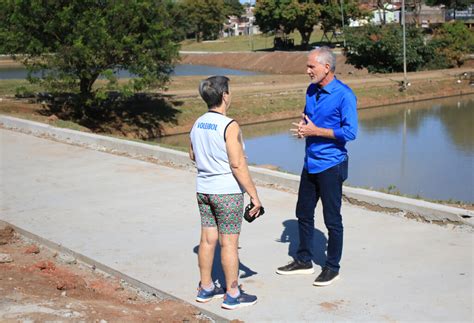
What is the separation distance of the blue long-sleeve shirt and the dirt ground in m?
1.49

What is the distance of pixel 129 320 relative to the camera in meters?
4.95

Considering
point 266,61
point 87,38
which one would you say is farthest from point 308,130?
point 266,61

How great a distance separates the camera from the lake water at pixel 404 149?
15.2 metres

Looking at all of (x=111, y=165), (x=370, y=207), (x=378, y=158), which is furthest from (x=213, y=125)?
(x=378, y=158)

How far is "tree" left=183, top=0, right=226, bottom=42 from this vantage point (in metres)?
88.6

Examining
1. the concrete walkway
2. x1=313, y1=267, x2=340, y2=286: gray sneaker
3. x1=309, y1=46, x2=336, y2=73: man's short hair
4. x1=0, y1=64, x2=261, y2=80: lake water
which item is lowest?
x1=0, y1=64, x2=261, y2=80: lake water

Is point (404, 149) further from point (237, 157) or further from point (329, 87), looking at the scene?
point (237, 157)

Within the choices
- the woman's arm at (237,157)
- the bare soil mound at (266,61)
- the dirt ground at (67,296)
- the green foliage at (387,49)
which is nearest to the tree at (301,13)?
the bare soil mound at (266,61)

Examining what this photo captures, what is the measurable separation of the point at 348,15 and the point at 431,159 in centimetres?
4709

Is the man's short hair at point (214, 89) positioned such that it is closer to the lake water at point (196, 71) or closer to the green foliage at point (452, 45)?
the lake water at point (196, 71)

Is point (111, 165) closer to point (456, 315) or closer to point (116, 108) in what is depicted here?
point (456, 315)

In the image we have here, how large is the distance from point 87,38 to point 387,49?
88.7 feet

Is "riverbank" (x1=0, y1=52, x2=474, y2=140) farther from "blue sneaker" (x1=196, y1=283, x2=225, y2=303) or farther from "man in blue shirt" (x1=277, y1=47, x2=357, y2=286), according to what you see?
"blue sneaker" (x1=196, y1=283, x2=225, y2=303)

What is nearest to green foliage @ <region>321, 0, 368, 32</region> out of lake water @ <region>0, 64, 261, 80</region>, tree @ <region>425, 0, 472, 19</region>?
tree @ <region>425, 0, 472, 19</region>
